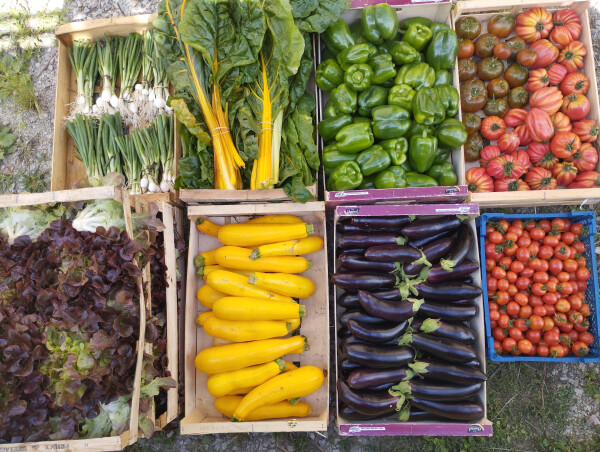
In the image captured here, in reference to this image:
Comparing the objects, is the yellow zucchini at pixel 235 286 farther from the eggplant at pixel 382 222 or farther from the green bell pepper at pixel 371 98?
the green bell pepper at pixel 371 98

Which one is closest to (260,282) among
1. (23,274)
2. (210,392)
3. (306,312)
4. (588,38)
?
(306,312)

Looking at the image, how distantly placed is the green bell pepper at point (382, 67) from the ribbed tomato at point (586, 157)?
1502 millimetres

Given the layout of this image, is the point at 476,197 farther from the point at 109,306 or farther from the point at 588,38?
the point at 109,306

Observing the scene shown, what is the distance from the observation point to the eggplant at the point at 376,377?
96.7 inches

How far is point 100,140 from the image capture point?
3166mm

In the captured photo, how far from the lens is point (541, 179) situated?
9.70 ft

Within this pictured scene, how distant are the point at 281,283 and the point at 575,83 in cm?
268

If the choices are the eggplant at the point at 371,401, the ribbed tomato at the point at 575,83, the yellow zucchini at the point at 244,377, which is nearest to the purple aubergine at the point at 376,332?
the eggplant at the point at 371,401

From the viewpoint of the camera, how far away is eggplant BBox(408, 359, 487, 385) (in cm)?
246

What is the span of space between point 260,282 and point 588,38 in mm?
3099

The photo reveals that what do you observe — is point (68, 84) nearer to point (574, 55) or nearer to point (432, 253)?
point (432, 253)

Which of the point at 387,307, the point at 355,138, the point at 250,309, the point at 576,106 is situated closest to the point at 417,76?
the point at 355,138

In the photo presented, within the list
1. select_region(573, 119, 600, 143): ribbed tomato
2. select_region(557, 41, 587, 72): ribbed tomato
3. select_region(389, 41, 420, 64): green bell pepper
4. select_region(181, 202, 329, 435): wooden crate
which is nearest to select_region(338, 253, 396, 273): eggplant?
select_region(181, 202, 329, 435): wooden crate

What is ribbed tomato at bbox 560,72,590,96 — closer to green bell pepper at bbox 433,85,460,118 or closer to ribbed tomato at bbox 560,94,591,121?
ribbed tomato at bbox 560,94,591,121
